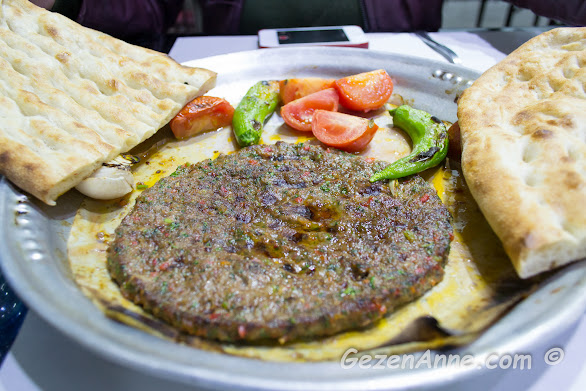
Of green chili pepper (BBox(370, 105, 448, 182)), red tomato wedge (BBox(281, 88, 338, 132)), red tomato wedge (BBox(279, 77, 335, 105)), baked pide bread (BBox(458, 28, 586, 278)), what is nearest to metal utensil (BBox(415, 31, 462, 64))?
baked pide bread (BBox(458, 28, 586, 278))

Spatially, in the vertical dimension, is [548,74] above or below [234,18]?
above

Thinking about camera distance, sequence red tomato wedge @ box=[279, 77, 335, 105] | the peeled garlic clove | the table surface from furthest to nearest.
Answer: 1. red tomato wedge @ box=[279, 77, 335, 105]
2. the peeled garlic clove
3. the table surface

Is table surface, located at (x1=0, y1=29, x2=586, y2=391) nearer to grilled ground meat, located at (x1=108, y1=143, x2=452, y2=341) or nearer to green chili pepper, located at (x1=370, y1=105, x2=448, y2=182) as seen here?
grilled ground meat, located at (x1=108, y1=143, x2=452, y2=341)

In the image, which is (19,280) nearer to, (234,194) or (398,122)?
(234,194)

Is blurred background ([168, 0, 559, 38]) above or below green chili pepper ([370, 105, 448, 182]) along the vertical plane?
below

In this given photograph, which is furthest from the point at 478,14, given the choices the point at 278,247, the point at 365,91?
the point at 278,247

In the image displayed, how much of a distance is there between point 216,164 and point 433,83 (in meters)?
2.16

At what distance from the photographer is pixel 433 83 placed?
12.5 ft

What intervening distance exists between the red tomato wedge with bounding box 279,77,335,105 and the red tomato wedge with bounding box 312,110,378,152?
0.44 metres

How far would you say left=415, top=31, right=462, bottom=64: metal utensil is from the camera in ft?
15.3

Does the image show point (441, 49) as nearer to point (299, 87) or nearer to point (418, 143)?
point (299, 87)

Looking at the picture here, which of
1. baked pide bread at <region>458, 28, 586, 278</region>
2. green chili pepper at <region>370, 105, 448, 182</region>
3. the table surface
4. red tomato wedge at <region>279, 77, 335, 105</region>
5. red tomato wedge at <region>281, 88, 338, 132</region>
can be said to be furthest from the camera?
red tomato wedge at <region>279, 77, 335, 105</region>

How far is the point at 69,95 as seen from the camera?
3.01m

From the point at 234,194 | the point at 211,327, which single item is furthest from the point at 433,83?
the point at 211,327
